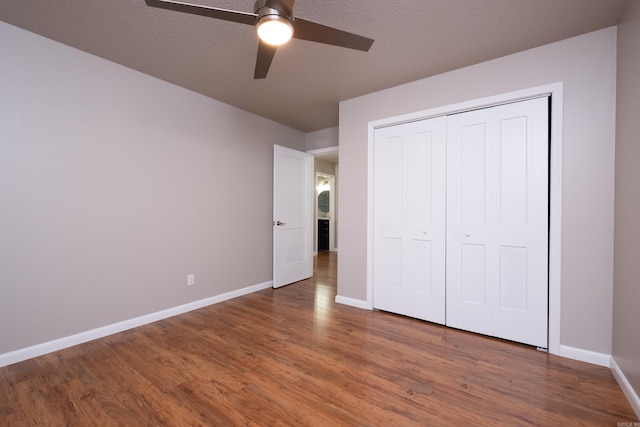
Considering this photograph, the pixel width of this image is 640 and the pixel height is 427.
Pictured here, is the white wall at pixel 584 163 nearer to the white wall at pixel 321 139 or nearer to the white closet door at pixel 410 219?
the white closet door at pixel 410 219

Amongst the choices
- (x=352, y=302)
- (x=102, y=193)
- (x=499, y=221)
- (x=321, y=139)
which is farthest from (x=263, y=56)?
(x=321, y=139)

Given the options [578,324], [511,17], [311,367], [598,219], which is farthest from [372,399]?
[511,17]

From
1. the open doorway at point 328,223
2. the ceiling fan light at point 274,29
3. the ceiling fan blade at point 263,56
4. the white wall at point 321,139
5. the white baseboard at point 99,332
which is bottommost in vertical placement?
the white baseboard at point 99,332

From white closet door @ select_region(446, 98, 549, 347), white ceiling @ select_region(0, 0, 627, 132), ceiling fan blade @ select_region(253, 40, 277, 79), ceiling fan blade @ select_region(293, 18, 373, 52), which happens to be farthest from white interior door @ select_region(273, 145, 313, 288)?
ceiling fan blade @ select_region(293, 18, 373, 52)

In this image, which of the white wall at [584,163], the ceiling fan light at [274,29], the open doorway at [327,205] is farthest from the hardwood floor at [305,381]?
the open doorway at [327,205]

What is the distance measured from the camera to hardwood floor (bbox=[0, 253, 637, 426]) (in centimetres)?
155

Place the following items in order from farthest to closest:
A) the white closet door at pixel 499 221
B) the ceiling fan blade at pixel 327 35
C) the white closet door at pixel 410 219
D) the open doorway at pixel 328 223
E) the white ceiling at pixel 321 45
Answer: the open doorway at pixel 328 223 < the white closet door at pixel 410 219 < the white closet door at pixel 499 221 < the white ceiling at pixel 321 45 < the ceiling fan blade at pixel 327 35

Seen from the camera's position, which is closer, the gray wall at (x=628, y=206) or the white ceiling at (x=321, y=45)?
the gray wall at (x=628, y=206)

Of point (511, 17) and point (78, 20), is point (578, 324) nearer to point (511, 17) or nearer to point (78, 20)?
point (511, 17)

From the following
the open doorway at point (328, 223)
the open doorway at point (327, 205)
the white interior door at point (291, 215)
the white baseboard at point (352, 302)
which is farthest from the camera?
the open doorway at point (328, 223)

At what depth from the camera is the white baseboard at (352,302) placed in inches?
127

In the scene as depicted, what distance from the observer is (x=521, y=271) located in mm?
2375

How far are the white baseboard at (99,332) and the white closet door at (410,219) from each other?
2.04m

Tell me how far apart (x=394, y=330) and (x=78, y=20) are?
359cm
